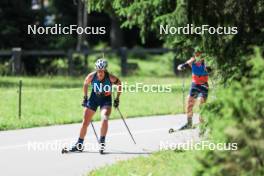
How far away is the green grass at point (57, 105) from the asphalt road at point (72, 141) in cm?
79

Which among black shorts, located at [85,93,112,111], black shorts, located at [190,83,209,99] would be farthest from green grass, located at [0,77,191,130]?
black shorts, located at [85,93,112,111]

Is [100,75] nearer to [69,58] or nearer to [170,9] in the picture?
[170,9]

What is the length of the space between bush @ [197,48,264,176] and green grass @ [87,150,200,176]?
2666 mm

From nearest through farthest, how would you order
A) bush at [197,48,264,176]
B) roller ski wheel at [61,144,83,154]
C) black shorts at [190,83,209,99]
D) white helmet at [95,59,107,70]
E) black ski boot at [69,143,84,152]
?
A: 1. bush at [197,48,264,176]
2. white helmet at [95,59,107,70]
3. roller ski wheel at [61,144,83,154]
4. black ski boot at [69,143,84,152]
5. black shorts at [190,83,209,99]

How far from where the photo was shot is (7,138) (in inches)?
623

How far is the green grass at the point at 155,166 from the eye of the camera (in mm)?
11112

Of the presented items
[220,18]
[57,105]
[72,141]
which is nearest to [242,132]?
[220,18]

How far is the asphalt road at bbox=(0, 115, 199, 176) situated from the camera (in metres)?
12.7

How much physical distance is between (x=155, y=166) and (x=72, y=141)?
3948mm

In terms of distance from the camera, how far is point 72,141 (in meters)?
15.6

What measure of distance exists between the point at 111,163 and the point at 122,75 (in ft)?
67.1

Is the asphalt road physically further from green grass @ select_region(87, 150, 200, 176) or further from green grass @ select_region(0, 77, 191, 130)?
green grass @ select_region(0, 77, 191, 130)

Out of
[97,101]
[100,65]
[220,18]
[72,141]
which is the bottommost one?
[72,141]

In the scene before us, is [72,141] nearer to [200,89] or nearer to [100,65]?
[100,65]
